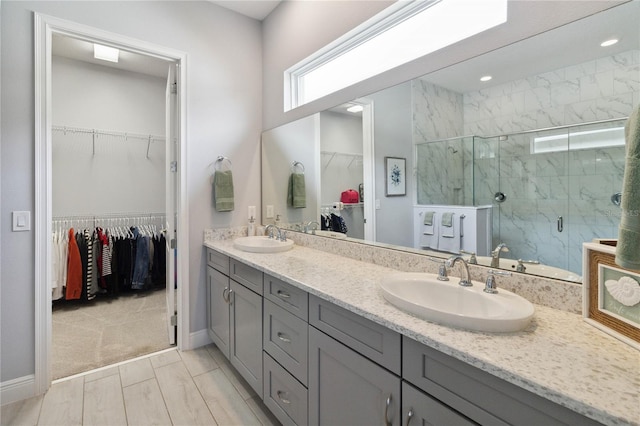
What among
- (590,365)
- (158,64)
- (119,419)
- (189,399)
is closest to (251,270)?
(189,399)

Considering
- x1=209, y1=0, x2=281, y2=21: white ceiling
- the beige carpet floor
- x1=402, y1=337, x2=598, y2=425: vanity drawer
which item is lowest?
the beige carpet floor

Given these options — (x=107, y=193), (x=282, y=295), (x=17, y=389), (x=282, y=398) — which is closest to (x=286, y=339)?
(x=282, y=295)

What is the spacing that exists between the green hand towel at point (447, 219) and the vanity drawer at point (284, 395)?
1.00 m

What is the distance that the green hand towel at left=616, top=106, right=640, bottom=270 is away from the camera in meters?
0.69

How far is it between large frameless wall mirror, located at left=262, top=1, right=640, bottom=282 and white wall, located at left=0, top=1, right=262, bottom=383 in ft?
4.57

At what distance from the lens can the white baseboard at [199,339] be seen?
244cm

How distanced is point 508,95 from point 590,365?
3.25ft

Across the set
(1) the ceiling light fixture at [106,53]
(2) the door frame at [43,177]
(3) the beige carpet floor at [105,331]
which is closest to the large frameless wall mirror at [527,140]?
(2) the door frame at [43,177]

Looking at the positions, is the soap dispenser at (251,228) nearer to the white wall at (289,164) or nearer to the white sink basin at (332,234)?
the white wall at (289,164)

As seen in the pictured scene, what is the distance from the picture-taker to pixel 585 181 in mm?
1046

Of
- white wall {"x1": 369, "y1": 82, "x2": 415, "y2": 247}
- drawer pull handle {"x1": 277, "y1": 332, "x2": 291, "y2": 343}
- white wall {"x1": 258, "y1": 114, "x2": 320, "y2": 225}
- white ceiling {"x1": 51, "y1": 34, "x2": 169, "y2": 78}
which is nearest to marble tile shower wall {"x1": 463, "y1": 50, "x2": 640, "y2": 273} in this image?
white wall {"x1": 369, "y1": 82, "x2": 415, "y2": 247}

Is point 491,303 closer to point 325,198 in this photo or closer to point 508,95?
point 508,95

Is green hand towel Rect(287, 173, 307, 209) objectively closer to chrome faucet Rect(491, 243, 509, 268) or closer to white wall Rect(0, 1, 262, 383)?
white wall Rect(0, 1, 262, 383)

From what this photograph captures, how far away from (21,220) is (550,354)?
2626 millimetres
